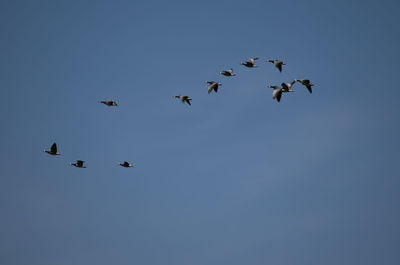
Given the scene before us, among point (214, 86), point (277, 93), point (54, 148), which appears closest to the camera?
point (277, 93)

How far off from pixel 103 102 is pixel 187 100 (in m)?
8.77

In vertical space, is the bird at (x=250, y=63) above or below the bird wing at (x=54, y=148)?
above

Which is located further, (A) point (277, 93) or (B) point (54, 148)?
(B) point (54, 148)

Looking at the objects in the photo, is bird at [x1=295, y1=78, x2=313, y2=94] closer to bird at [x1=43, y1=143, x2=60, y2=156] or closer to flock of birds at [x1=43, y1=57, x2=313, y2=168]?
flock of birds at [x1=43, y1=57, x2=313, y2=168]

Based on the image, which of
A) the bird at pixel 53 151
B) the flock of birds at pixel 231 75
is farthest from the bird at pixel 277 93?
the bird at pixel 53 151

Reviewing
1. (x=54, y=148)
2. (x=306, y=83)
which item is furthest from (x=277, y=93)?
(x=54, y=148)

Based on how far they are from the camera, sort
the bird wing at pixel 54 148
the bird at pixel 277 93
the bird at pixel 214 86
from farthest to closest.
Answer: the bird wing at pixel 54 148 → the bird at pixel 214 86 → the bird at pixel 277 93

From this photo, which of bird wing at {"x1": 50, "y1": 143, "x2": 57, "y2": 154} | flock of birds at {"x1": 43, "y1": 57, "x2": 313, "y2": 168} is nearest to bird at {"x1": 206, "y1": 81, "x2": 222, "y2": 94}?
flock of birds at {"x1": 43, "y1": 57, "x2": 313, "y2": 168}

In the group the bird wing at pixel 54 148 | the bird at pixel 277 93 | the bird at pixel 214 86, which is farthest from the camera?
the bird wing at pixel 54 148

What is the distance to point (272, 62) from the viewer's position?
51.5m

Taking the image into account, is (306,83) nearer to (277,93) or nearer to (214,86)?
(277,93)

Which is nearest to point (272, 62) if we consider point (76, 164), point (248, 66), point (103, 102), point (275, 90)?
point (248, 66)

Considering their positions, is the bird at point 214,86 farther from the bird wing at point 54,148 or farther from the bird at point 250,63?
the bird wing at point 54,148

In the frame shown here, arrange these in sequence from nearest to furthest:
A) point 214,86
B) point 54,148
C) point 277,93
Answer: point 277,93 → point 214,86 → point 54,148
